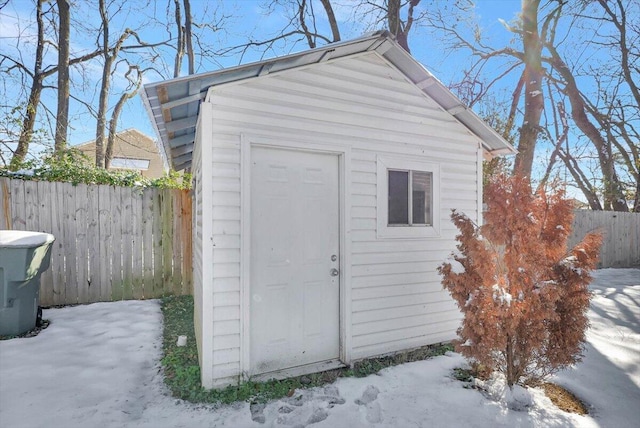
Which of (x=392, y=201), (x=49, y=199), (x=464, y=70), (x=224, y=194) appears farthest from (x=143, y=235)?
(x=464, y=70)

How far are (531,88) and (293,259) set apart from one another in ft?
31.2

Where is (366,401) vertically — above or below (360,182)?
below

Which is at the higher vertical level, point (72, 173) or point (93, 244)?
point (72, 173)

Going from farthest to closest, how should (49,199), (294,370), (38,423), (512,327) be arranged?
(49,199), (294,370), (512,327), (38,423)

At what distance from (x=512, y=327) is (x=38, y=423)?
3875mm

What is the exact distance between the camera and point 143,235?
5828mm

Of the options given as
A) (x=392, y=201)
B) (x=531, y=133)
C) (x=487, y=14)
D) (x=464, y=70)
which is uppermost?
(x=487, y=14)

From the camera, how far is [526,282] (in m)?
2.87

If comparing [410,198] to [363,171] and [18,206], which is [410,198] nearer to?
[363,171]

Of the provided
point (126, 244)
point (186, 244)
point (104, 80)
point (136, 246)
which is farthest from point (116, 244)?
point (104, 80)

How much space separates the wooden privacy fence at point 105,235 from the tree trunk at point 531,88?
349 inches

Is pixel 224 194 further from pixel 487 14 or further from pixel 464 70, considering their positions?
pixel 487 14

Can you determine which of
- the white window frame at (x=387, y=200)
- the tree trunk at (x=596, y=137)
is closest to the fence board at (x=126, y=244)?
the white window frame at (x=387, y=200)

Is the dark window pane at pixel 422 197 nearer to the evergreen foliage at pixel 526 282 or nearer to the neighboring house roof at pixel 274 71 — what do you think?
the neighboring house roof at pixel 274 71
